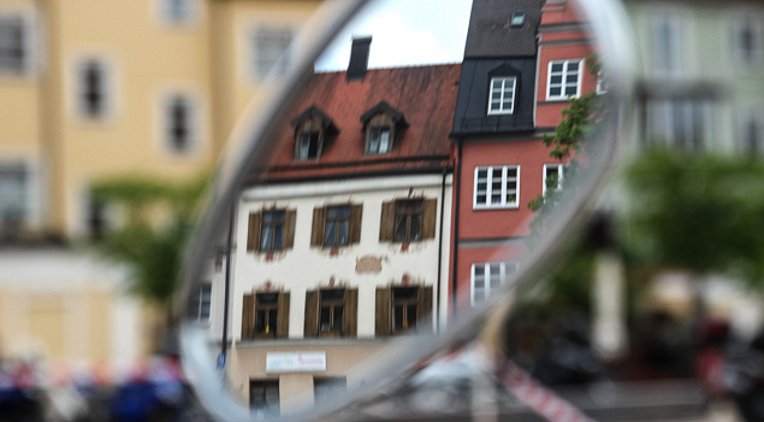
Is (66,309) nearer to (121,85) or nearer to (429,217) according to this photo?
(121,85)

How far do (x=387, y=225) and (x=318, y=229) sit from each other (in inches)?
3.3

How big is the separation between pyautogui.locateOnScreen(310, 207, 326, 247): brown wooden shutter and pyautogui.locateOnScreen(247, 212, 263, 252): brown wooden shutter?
8cm

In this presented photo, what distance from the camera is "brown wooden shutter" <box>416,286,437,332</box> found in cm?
111

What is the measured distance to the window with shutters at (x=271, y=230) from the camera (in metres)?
1.26

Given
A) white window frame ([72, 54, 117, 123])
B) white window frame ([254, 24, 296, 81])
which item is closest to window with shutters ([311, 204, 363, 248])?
white window frame ([72, 54, 117, 123])

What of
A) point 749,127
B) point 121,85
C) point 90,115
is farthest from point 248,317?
point 749,127

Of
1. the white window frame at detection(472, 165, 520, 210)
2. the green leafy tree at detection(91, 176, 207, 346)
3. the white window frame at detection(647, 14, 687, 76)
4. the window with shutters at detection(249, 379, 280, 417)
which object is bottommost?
the window with shutters at detection(249, 379, 280, 417)

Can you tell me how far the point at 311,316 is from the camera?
1.21 meters

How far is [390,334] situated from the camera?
44.9 inches

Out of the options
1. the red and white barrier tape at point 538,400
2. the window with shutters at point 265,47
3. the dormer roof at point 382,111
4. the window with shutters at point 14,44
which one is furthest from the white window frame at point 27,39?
the dormer roof at point 382,111

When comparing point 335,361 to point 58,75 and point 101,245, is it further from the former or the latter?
point 58,75

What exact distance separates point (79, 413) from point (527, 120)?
15.7 m

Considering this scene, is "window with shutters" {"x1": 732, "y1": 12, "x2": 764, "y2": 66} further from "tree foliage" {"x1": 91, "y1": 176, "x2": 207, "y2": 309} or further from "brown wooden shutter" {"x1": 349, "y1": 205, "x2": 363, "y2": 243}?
"brown wooden shutter" {"x1": 349, "y1": 205, "x2": 363, "y2": 243}

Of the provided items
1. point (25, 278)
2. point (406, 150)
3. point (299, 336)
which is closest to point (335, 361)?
point (299, 336)
